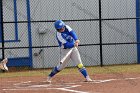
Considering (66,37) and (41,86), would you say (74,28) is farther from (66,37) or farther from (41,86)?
(41,86)

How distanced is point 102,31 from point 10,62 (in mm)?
3965

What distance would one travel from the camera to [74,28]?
1853 centimetres

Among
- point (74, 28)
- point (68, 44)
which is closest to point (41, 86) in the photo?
point (68, 44)

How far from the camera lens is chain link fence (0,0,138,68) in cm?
1816

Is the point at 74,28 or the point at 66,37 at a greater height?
the point at 74,28

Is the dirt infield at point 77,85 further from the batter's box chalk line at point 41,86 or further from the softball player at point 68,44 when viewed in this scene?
the softball player at point 68,44

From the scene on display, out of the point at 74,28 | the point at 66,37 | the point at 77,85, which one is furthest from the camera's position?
the point at 74,28

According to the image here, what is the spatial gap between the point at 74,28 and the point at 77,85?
6.97m

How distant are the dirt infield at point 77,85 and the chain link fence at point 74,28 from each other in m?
4.32

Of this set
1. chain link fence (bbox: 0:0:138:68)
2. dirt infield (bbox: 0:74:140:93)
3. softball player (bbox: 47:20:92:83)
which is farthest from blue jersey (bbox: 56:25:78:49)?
chain link fence (bbox: 0:0:138:68)

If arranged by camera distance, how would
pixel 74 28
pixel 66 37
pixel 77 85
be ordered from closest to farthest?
pixel 77 85
pixel 66 37
pixel 74 28

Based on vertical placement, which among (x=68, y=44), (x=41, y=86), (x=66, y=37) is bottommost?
(x=41, y=86)

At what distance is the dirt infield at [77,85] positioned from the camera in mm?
10773

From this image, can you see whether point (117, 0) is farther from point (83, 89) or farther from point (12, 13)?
point (83, 89)
